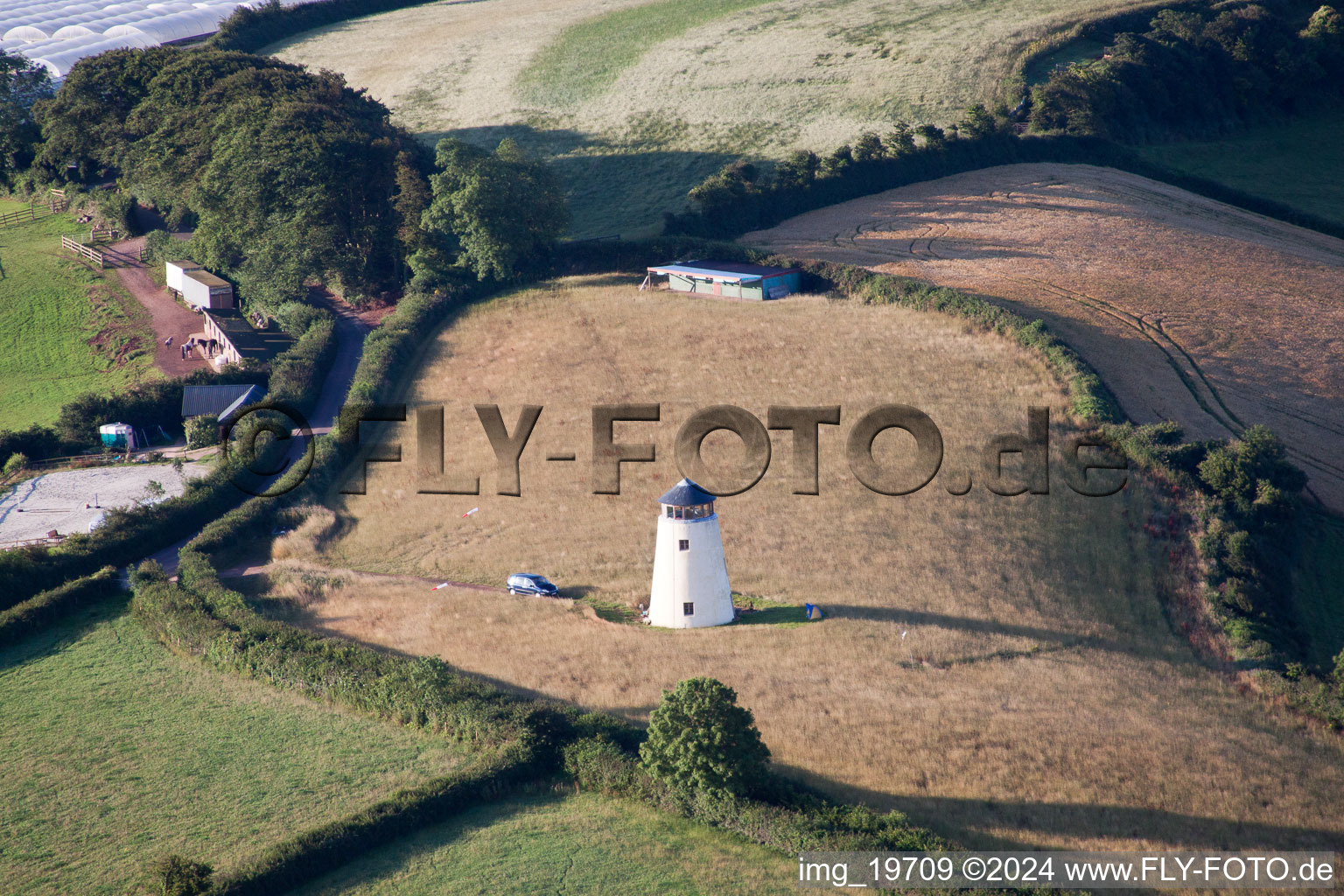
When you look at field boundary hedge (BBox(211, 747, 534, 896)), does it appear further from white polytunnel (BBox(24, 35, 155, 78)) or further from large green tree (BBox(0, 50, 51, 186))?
white polytunnel (BBox(24, 35, 155, 78))

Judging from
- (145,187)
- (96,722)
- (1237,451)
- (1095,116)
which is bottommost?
(96,722)

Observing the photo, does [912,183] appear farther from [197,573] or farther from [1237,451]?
[197,573]

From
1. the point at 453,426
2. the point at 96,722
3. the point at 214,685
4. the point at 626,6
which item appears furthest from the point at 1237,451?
the point at 626,6

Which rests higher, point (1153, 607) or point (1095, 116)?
point (1095, 116)

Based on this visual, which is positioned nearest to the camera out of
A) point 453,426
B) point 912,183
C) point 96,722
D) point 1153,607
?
point 96,722

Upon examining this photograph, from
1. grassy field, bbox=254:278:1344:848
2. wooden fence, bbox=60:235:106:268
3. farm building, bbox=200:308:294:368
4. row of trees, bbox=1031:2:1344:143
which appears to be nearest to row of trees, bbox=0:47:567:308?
farm building, bbox=200:308:294:368

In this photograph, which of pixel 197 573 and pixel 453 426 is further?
pixel 453 426

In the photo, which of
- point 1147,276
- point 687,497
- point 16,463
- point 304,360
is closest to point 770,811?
point 687,497

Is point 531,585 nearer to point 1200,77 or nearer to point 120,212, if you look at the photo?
point 120,212
